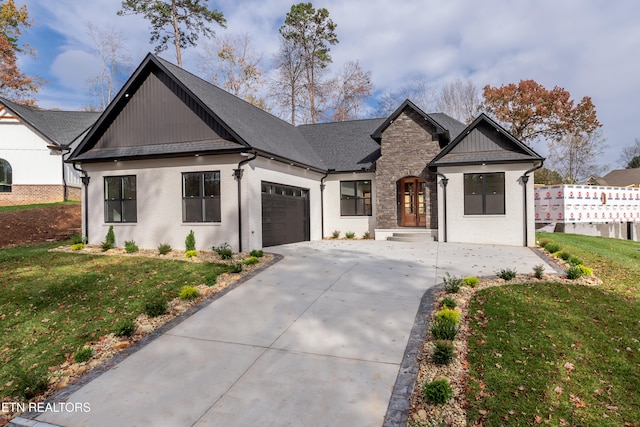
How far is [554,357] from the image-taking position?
4.50 m

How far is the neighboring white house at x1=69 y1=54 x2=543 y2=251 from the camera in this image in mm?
12102

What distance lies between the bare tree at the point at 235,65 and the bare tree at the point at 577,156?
30.1 m

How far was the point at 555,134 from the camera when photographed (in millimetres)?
30984

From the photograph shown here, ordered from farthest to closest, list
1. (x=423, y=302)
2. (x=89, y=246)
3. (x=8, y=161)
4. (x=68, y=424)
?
(x=8, y=161), (x=89, y=246), (x=423, y=302), (x=68, y=424)

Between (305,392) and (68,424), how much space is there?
8.08ft

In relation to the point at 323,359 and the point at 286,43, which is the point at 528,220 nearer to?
the point at 323,359

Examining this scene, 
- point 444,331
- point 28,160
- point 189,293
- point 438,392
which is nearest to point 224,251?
point 189,293

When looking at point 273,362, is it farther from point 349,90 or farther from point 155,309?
point 349,90

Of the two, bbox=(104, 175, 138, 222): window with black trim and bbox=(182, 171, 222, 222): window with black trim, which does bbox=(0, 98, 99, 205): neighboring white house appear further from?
bbox=(182, 171, 222, 222): window with black trim

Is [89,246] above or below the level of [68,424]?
above

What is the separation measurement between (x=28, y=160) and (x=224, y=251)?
1950cm

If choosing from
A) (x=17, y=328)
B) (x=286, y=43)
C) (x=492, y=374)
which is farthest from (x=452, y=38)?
(x=17, y=328)

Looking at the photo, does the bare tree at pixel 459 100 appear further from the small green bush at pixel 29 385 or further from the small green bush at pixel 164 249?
the small green bush at pixel 29 385

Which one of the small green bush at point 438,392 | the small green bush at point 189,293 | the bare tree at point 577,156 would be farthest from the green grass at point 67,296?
the bare tree at point 577,156
